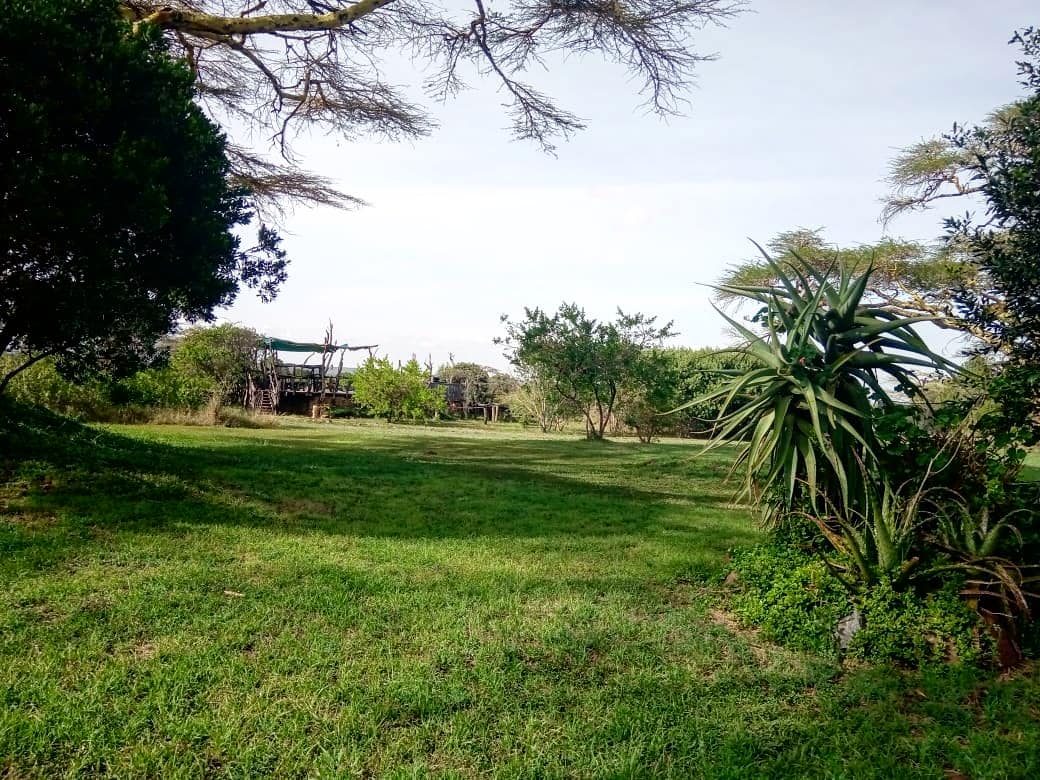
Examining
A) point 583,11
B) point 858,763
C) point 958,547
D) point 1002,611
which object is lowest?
point 858,763

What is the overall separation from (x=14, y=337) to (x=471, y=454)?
352 inches

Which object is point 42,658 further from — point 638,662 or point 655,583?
point 655,583

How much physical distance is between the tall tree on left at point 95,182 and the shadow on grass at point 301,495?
1345 millimetres

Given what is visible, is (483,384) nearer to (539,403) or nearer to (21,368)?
(539,403)

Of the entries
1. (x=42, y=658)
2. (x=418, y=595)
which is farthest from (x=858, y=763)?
(x=42, y=658)

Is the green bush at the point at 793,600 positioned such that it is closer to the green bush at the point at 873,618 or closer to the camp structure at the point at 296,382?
the green bush at the point at 873,618

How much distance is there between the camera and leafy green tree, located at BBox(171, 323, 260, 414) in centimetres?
1975

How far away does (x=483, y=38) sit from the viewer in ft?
34.1

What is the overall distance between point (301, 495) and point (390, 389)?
17.3 metres

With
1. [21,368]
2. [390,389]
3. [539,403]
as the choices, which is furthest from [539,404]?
[21,368]

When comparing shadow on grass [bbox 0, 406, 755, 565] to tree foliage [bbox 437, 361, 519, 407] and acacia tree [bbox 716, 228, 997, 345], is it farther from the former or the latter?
tree foliage [bbox 437, 361, 519, 407]

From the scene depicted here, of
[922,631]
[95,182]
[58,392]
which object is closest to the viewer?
[922,631]

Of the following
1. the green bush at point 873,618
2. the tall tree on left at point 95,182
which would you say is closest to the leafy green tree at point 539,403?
the tall tree on left at point 95,182

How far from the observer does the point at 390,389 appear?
24.6m
